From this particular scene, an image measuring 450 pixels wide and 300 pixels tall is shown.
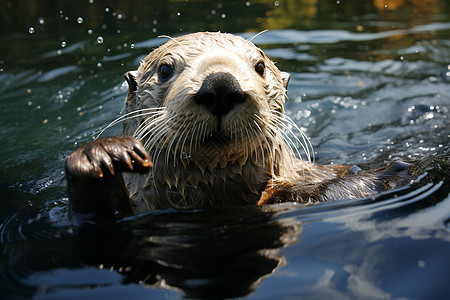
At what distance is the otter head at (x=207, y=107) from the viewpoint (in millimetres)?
3031

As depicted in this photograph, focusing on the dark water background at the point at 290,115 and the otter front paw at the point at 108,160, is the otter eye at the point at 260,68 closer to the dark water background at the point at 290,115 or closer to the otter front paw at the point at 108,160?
the dark water background at the point at 290,115

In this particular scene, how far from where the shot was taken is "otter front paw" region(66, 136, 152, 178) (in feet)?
9.34

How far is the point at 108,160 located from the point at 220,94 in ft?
2.34

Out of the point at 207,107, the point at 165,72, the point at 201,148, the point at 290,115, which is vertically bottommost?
the point at 290,115

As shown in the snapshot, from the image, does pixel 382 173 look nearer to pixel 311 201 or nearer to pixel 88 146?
pixel 311 201

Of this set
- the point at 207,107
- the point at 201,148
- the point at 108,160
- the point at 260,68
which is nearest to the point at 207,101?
the point at 207,107

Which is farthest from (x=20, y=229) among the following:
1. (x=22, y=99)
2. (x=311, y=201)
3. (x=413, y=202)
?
(x=22, y=99)

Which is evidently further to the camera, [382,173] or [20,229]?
[382,173]

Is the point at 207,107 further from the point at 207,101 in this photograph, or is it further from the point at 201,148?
the point at 201,148

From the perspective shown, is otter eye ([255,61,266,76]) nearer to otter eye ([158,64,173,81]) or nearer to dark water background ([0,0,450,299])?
otter eye ([158,64,173,81])

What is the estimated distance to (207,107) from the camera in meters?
3.02

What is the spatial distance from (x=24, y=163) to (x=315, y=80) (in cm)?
400

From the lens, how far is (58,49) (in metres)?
8.56

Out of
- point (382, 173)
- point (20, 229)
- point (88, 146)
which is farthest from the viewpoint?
point (382, 173)
